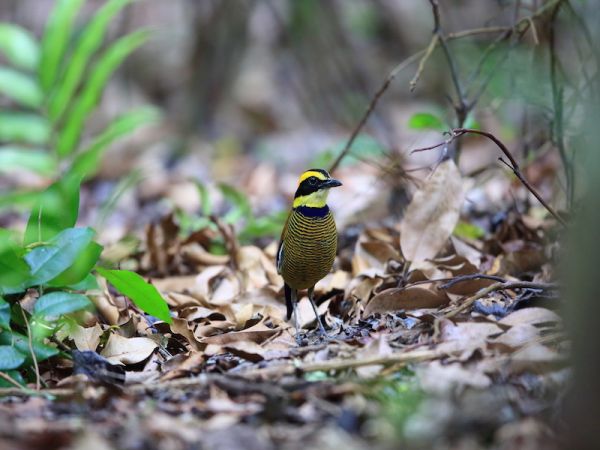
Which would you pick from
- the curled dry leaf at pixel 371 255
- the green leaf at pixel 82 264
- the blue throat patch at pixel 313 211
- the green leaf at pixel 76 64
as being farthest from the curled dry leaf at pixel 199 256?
the green leaf at pixel 82 264

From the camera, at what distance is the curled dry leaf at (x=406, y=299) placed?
14.5 ft

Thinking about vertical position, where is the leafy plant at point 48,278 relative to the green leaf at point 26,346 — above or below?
above

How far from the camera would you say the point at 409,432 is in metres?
2.65

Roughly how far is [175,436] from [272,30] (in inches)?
470

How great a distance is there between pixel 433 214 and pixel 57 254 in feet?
7.42

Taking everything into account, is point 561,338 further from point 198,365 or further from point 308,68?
point 308,68

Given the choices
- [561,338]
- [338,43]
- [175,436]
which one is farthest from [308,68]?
[175,436]

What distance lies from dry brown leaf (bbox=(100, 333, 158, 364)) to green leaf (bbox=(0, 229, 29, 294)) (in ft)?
2.07

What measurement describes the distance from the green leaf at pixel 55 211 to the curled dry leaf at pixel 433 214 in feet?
6.43

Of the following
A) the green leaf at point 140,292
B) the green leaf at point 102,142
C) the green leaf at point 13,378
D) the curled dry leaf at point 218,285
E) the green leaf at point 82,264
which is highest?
the green leaf at point 102,142

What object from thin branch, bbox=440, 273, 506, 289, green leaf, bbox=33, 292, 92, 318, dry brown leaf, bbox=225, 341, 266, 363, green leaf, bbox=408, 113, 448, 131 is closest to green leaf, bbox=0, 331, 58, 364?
green leaf, bbox=33, 292, 92, 318

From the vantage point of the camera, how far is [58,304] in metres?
3.85

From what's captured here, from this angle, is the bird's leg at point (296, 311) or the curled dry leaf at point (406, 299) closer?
the curled dry leaf at point (406, 299)

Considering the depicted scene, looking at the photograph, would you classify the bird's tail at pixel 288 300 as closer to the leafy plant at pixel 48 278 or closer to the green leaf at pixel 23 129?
the leafy plant at pixel 48 278
